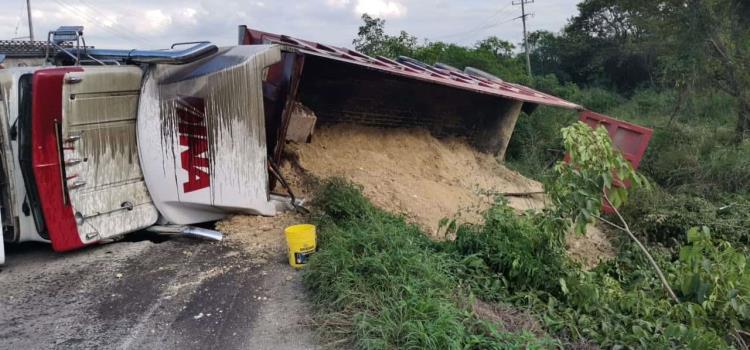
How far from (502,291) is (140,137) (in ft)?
9.40

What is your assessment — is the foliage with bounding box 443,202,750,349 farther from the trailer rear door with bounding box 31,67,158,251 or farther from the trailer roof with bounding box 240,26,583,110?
the trailer rear door with bounding box 31,67,158,251

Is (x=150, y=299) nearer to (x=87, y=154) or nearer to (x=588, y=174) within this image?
(x=87, y=154)

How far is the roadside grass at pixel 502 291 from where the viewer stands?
2885mm

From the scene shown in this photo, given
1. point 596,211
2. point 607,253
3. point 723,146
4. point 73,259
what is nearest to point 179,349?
point 73,259

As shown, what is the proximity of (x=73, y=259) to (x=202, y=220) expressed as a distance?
99cm

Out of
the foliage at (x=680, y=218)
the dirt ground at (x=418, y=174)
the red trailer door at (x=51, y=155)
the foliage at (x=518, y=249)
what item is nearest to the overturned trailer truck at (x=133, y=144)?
the red trailer door at (x=51, y=155)

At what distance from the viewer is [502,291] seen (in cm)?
363

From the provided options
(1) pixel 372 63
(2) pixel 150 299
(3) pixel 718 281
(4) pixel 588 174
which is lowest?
(2) pixel 150 299

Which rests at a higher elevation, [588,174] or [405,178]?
[588,174]

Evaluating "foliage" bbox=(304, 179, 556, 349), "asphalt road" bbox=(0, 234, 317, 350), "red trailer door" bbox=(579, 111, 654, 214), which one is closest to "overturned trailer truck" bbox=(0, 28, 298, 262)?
"asphalt road" bbox=(0, 234, 317, 350)

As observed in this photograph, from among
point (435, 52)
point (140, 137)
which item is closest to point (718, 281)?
point (140, 137)

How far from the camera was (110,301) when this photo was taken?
348cm

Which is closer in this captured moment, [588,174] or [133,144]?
[588,174]

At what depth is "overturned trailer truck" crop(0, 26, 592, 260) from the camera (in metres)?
3.86
